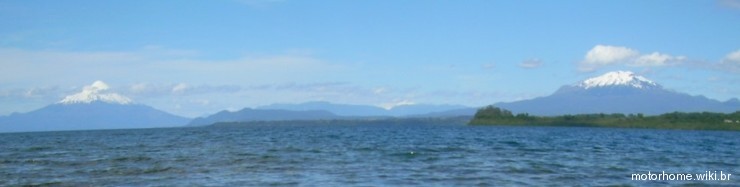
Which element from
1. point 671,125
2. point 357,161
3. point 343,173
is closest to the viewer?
point 343,173

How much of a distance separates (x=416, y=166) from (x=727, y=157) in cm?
2418

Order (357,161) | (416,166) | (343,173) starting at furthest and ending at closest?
(357,161)
(416,166)
(343,173)

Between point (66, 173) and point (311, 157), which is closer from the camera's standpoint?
point (66, 173)

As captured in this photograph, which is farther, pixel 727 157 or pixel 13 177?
pixel 727 157

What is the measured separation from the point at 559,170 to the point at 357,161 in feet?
38.3

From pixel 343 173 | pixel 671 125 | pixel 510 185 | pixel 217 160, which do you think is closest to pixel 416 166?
pixel 343 173

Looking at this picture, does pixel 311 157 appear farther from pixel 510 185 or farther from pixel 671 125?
pixel 671 125

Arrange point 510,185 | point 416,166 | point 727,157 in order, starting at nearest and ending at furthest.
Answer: point 510,185 → point 416,166 → point 727,157

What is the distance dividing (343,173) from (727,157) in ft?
95.5

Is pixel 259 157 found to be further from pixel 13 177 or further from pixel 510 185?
pixel 510 185

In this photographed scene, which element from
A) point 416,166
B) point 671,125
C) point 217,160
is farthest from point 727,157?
point 671,125

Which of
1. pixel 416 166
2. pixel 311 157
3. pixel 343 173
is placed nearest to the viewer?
pixel 343 173

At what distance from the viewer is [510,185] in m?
33.0

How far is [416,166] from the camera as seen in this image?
4209 cm
